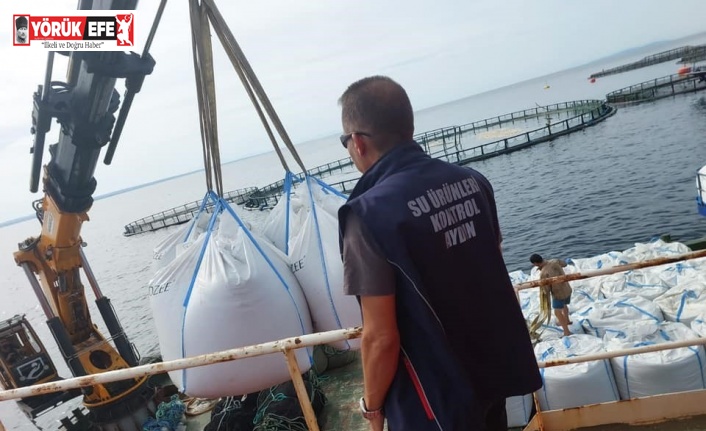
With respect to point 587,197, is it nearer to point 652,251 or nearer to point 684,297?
point 652,251

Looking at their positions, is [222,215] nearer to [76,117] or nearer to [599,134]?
[76,117]

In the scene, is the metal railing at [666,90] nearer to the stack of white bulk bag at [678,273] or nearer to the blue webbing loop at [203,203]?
the stack of white bulk bag at [678,273]

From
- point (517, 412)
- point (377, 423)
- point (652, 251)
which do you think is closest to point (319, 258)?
point (377, 423)

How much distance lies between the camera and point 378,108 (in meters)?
1.34

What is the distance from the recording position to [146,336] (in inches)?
859

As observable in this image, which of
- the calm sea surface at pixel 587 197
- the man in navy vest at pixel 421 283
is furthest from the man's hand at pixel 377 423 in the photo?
the calm sea surface at pixel 587 197

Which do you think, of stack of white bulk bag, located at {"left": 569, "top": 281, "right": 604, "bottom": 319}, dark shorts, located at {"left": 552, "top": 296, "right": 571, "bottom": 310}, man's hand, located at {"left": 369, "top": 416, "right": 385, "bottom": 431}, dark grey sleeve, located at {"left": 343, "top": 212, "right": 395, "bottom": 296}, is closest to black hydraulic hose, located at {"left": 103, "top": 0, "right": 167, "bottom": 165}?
dark grey sleeve, located at {"left": 343, "top": 212, "right": 395, "bottom": 296}

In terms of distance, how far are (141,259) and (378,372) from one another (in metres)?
45.4

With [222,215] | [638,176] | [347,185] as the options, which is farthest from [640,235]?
[347,185]

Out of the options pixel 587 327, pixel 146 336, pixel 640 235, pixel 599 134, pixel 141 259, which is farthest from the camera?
pixel 141 259

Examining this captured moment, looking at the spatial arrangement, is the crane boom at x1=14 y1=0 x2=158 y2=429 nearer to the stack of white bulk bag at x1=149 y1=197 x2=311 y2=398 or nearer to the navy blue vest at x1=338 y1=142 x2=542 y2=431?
the stack of white bulk bag at x1=149 y1=197 x2=311 y2=398

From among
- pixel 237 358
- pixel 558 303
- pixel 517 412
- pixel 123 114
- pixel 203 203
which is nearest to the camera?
pixel 237 358

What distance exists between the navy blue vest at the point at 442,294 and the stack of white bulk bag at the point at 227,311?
1646mm

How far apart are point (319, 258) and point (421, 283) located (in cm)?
205
